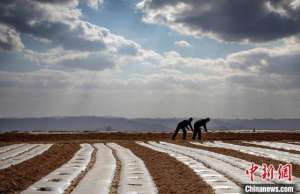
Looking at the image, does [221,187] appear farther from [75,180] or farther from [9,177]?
[9,177]

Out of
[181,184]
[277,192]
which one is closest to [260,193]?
[277,192]

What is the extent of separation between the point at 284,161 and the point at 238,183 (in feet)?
22.4

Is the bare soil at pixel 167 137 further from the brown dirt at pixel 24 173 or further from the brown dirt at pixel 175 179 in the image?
the brown dirt at pixel 175 179

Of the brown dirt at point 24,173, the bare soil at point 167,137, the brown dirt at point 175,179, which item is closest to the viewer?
A: the brown dirt at point 175,179

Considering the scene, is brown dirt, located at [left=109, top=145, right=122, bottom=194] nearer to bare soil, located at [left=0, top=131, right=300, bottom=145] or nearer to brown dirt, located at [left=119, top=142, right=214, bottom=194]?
brown dirt, located at [left=119, top=142, right=214, bottom=194]

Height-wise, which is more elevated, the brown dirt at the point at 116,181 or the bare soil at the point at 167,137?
the bare soil at the point at 167,137

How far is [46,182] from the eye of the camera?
14.1m

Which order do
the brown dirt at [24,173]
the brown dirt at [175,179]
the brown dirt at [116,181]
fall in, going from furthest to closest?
the brown dirt at [24,173] < the brown dirt at [175,179] < the brown dirt at [116,181]

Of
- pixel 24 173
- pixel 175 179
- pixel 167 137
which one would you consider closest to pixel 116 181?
pixel 175 179

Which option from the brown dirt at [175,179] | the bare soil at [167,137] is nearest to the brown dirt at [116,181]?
the brown dirt at [175,179]

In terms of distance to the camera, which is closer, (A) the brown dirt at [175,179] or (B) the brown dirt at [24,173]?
(A) the brown dirt at [175,179]

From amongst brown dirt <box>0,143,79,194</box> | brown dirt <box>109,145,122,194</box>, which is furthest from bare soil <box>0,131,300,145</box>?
brown dirt <box>109,145,122,194</box>

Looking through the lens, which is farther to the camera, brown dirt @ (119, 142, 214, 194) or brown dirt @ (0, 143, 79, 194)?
brown dirt @ (0, 143, 79, 194)

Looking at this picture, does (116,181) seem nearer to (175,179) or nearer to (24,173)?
(175,179)
